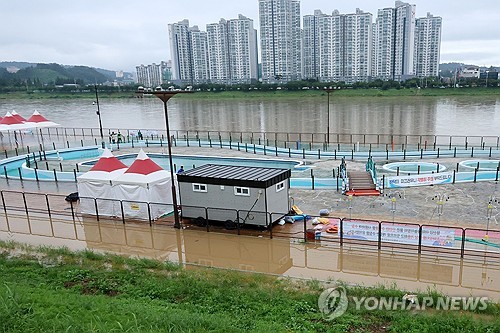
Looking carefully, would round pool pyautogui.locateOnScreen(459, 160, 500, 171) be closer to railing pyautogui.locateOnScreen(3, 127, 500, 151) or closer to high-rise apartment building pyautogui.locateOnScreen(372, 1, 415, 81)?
railing pyautogui.locateOnScreen(3, 127, 500, 151)

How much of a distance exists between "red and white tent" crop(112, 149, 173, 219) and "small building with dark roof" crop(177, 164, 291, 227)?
134cm

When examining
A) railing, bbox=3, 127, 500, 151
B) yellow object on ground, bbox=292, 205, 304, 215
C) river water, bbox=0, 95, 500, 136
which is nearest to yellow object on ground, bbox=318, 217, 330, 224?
yellow object on ground, bbox=292, 205, 304, 215

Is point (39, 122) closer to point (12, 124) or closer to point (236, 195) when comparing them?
point (12, 124)

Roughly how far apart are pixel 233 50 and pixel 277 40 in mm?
21452

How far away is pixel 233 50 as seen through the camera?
5994 inches

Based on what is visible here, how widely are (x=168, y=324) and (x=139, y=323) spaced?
549 mm

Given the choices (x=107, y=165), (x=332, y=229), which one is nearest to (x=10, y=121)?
(x=107, y=165)

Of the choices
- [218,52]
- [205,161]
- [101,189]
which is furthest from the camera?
[218,52]

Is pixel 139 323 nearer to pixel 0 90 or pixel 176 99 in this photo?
pixel 176 99

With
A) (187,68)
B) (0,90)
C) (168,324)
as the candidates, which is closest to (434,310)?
(168,324)

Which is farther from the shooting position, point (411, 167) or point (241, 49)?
point (241, 49)

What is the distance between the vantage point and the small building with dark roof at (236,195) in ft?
44.6

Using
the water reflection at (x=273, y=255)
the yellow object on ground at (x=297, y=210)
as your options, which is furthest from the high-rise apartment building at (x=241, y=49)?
the water reflection at (x=273, y=255)

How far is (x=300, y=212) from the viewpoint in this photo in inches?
606
